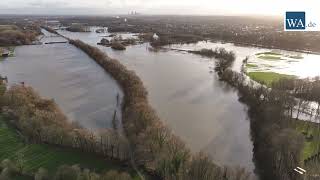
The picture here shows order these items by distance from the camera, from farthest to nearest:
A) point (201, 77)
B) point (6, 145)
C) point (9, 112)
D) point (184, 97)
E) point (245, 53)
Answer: point (245, 53) < point (201, 77) < point (184, 97) < point (9, 112) < point (6, 145)

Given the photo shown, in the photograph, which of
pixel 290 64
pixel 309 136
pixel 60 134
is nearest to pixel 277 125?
pixel 309 136

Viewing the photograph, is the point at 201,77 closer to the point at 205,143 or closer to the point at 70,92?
the point at 70,92

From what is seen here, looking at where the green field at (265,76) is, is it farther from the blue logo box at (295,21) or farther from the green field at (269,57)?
the green field at (269,57)

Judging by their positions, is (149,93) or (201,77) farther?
(201,77)

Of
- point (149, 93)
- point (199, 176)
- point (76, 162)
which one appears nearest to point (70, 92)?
point (149, 93)

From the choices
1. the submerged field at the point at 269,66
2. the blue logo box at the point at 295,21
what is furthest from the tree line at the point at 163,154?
the submerged field at the point at 269,66
